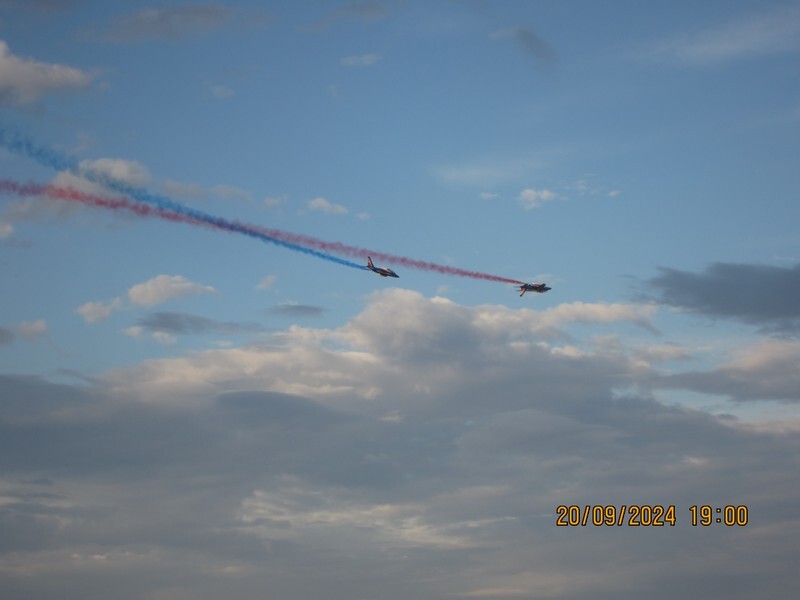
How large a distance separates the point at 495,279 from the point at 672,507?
187 feet

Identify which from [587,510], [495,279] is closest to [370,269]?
[495,279]

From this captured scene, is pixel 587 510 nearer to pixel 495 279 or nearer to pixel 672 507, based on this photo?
pixel 672 507

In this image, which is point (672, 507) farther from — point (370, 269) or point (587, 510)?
point (370, 269)

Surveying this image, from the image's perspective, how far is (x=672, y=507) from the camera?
180 meters

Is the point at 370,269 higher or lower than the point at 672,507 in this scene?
higher

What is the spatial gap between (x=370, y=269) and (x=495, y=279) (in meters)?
26.2

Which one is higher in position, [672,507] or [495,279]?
[495,279]

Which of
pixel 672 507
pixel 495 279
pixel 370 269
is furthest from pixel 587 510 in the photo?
pixel 370 269

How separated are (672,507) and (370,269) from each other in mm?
77027

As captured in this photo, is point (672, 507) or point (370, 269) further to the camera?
point (370, 269)

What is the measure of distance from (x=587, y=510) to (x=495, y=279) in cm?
5118

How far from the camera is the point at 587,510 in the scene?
621 feet

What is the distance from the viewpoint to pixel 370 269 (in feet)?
633

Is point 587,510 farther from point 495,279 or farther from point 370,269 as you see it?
point 370,269
